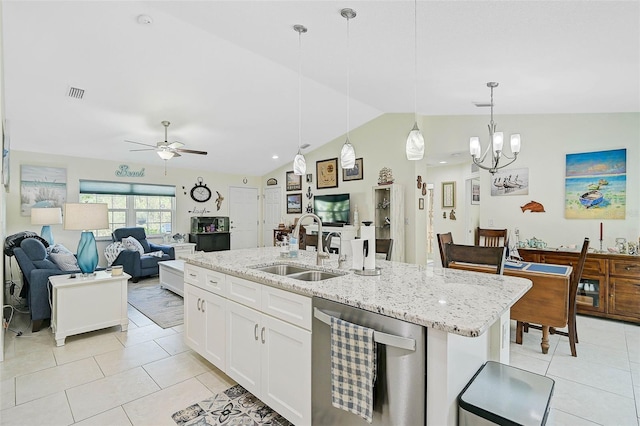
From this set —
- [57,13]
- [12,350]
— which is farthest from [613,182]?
[12,350]

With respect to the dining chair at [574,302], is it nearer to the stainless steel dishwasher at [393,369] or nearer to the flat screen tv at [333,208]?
the stainless steel dishwasher at [393,369]

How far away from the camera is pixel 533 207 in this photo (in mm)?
4496

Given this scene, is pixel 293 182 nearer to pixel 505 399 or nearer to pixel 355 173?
pixel 355 173

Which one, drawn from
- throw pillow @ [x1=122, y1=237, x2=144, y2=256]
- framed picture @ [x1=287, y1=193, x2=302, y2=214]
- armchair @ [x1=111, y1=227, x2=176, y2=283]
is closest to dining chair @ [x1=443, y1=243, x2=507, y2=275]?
armchair @ [x1=111, y1=227, x2=176, y2=283]

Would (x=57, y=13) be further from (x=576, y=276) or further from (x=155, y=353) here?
(x=576, y=276)

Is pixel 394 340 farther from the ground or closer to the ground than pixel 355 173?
closer to the ground

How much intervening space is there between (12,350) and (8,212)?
3.72 meters

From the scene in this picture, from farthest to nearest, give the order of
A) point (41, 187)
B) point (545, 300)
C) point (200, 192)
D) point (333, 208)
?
point (200, 192)
point (333, 208)
point (41, 187)
point (545, 300)

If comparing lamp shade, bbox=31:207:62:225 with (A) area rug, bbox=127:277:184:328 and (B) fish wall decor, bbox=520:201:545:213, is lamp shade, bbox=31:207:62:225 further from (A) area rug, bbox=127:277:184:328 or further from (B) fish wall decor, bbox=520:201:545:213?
(B) fish wall decor, bbox=520:201:545:213

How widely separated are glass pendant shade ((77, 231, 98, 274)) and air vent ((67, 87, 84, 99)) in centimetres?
190

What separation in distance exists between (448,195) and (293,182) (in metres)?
3.74

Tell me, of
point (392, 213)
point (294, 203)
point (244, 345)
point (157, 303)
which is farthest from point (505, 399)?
point (294, 203)

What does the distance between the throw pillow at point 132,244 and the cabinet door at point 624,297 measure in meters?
7.21

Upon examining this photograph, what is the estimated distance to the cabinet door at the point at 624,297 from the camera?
3555 mm
